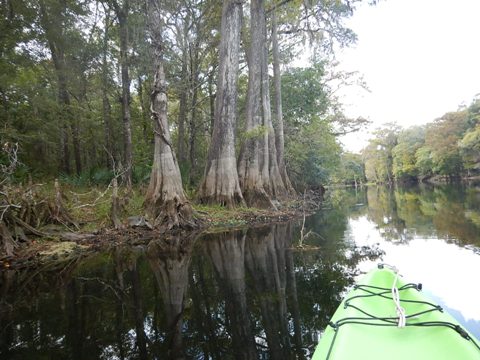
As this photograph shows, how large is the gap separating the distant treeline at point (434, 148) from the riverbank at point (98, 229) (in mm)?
33721

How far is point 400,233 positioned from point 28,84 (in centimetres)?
1219

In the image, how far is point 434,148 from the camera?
4075 cm

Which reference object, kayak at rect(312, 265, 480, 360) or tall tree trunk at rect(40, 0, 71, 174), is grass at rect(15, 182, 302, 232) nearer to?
tall tree trunk at rect(40, 0, 71, 174)

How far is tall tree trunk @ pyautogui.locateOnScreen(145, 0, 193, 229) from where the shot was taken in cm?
794

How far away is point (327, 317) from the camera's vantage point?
126 inches

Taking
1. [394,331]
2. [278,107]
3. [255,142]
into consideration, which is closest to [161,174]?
[255,142]

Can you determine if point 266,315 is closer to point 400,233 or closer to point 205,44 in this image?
point 400,233

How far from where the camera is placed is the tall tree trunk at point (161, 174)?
26.0 ft

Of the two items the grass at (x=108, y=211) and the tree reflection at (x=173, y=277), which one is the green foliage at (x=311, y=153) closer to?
the grass at (x=108, y=211)

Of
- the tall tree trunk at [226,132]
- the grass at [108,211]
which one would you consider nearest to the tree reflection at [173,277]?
the grass at [108,211]

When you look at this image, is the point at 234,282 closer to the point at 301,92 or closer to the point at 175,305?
the point at 175,305

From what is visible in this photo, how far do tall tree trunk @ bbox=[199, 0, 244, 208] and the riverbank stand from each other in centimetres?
50

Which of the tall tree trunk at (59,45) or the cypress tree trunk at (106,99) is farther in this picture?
the cypress tree trunk at (106,99)

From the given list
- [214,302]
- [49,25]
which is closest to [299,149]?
[49,25]
